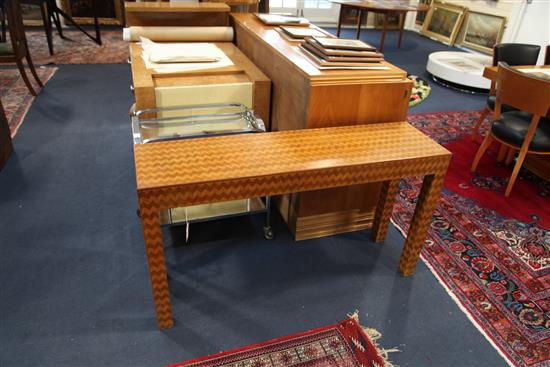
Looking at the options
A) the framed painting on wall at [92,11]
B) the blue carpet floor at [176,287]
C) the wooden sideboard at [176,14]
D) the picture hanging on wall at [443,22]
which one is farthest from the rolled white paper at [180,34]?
the picture hanging on wall at [443,22]

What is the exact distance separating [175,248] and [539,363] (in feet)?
5.39

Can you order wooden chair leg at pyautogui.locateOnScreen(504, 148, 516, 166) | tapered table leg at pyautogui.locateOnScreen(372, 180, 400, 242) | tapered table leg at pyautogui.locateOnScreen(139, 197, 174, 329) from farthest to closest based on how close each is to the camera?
wooden chair leg at pyautogui.locateOnScreen(504, 148, 516, 166), tapered table leg at pyautogui.locateOnScreen(372, 180, 400, 242), tapered table leg at pyautogui.locateOnScreen(139, 197, 174, 329)

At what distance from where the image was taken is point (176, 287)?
185 centimetres

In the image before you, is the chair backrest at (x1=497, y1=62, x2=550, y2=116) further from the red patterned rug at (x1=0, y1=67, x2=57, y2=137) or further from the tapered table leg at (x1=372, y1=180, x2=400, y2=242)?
the red patterned rug at (x1=0, y1=67, x2=57, y2=137)

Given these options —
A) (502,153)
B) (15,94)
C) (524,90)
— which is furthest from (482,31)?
(15,94)

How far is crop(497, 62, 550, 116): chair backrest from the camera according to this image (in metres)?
2.32

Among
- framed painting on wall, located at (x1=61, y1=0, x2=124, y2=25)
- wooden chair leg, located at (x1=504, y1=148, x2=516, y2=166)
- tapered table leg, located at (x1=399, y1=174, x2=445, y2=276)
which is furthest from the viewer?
framed painting on wall, located at (x1=61, y1=0, x2=124, y2=25)

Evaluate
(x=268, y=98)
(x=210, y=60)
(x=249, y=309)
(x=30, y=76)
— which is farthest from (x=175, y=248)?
(x=30, y=76)

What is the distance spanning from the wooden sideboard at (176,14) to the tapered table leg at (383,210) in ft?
5.71

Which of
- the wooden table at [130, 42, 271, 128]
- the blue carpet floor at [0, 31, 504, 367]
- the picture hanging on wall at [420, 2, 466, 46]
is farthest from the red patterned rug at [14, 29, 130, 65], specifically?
the picture hanging on wall at [420, 2, 466, 46]

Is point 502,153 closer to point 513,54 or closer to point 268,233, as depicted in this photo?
point 513,54

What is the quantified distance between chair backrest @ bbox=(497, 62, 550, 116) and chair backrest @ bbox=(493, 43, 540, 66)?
2.64ft

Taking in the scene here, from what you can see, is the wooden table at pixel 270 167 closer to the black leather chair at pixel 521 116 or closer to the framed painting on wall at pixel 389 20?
the black leather chair at pixel 521 116

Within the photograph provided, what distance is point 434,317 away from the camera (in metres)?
1.76
